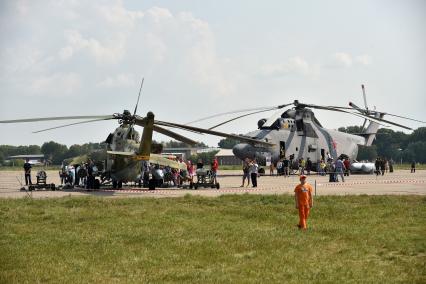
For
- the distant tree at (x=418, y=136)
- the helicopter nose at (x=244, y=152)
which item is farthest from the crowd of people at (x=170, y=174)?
the distant tree at (x=418, y=136)

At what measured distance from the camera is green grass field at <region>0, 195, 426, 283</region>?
10.0 meters

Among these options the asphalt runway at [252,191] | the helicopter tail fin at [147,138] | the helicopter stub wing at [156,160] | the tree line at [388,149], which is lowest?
the asphalt runway at [252,191]

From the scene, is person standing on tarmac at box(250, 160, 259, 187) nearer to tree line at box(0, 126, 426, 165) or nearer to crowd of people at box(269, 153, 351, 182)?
crowd of people at box(269, 153, 351, 182)

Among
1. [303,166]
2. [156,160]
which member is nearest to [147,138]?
[156,160]

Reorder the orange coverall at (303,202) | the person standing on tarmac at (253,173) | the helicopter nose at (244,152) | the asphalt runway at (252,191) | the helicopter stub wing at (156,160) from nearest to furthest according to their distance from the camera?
the orange coverall at (303,202) → the asphalt runway at (252,191) → the helicopter stub wing at (156,160) → the person standing on tarmac at (253,173) → the helicopter nose at (244,152)

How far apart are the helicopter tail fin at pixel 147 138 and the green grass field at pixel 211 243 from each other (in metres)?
6.67

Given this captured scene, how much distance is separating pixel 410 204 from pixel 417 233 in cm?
567

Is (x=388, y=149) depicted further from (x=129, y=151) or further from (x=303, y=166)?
(x=129, y=151)

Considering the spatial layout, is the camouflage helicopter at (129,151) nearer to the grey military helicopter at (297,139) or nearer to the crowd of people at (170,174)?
the crowd of people at (170,174)

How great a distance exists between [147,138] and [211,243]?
14.0m

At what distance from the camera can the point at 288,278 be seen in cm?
974

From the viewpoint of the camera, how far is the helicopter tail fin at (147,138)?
83.8 feet

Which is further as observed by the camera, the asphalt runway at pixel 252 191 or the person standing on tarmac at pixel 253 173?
the person standing on tarmac at pixel 253 173

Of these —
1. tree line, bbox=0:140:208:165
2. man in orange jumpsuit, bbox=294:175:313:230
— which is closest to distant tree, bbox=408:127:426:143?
tree line, bbox=0:140:208:165
